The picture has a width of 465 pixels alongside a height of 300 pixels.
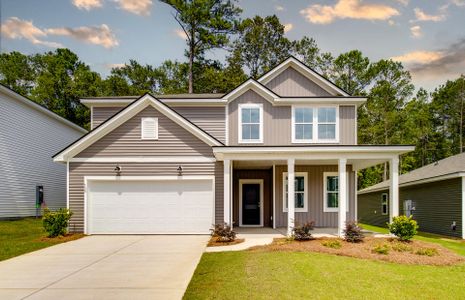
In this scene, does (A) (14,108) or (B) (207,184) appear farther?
(A) (14,108)

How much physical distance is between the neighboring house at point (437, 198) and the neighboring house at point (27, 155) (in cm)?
2061

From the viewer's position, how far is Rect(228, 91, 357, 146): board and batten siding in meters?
17.1

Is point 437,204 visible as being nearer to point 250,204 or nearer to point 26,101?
Result: point 250,204

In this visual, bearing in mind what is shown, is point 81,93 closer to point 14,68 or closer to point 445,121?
point 14,68

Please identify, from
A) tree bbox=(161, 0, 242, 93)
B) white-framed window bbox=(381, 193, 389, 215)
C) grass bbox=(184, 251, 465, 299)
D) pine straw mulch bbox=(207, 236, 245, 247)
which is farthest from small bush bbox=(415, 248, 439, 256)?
tree bbox=(161, 0, 242, 93)

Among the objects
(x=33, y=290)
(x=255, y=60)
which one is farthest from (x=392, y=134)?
(x=33, y=290)

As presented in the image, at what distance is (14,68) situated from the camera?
41.3 metres

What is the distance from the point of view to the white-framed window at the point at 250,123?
55.9 feet

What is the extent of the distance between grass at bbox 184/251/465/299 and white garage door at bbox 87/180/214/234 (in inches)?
207

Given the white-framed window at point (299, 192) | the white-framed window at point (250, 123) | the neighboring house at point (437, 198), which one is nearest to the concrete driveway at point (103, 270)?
the white-framed window at point (299, 192)

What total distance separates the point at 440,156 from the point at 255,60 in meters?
24.5

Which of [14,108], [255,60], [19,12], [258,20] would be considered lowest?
[14,108]

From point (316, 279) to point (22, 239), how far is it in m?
10.8

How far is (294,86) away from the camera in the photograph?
18078mm
